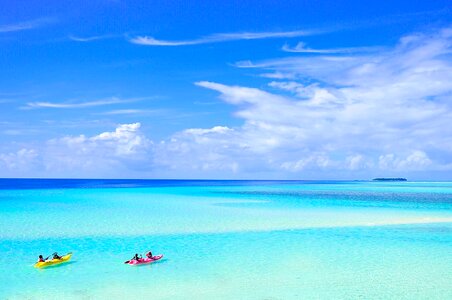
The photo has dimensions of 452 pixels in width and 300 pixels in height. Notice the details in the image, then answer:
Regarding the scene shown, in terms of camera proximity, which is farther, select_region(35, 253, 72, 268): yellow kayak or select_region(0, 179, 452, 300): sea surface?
select_region(35, 253, 72, 268): yellow kayak

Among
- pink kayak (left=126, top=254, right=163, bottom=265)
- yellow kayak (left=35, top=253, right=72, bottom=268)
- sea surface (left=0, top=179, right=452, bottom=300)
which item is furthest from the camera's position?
pink kayak (left=126, top=254, right=163, bottom=265)

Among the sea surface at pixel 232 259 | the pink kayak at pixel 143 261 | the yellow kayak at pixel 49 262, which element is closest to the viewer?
the sea surface at pixel 232 259

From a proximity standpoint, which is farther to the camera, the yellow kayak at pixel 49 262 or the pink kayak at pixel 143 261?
the pink kayak at pixel 143 261

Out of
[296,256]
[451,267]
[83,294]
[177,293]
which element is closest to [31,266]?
[83,294]

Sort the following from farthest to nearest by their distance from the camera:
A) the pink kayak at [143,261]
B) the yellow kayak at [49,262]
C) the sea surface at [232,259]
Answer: the pink kayak at [143,261] < the yellow kayak at [49,262] < the sea surface at [232,259]

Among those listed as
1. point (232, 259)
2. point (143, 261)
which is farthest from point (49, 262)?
point (232, 259)

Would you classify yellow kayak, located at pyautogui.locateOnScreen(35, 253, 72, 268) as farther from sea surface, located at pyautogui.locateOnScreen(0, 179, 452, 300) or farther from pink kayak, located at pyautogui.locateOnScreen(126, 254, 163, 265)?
pink kayak, located at pyautogui.locateOnScreen(126, 254, 163, 265)

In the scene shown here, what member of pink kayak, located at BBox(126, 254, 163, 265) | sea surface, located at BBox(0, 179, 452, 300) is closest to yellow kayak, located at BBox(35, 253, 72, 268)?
sea surface, located at BBox(0, 179, 452, 300)

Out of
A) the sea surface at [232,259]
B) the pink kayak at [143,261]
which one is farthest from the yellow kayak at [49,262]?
the pink kayak at [143,261]

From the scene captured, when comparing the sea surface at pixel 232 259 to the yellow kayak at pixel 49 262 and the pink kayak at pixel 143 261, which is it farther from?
the yellow kayak at pixel 49 262

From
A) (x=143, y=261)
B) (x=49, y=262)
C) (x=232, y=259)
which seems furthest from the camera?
(x=232, y=259)

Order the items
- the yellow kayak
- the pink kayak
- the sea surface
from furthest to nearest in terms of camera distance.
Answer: the pink kayak < the yellow kayak < the sea surface

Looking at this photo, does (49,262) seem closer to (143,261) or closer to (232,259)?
(143,261)

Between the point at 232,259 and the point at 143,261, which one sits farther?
the point at 232,259
